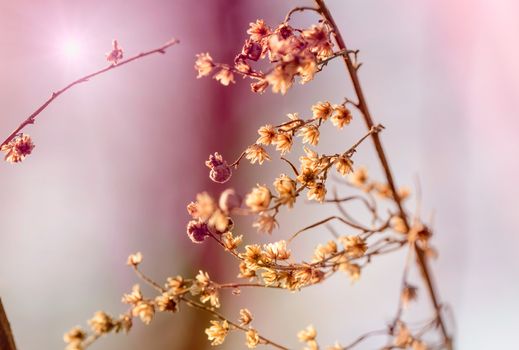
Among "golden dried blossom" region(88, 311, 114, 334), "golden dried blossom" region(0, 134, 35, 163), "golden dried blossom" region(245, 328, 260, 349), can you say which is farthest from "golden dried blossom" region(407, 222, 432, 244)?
"golden dried blossom" region(0, 134, 35, 163)

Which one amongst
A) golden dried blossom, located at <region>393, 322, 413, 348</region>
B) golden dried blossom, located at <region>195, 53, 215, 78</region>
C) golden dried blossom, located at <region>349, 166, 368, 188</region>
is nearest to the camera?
golden dried blossom, located at <region>393, 322, 413, 348</region>

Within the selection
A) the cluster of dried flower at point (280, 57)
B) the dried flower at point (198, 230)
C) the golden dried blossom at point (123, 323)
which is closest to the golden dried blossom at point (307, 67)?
the cluster of dried flower at point (280, 57)

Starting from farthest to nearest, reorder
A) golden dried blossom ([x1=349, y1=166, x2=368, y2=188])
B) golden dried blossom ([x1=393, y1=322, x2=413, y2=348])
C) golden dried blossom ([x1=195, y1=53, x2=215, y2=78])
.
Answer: golden dried blossom ([x1=349, y1=166, x2=368, y2=188]) < golden dried blossom ([x1=195, y1=53, x2=215, y2=78]) < golden dried blossom ([x1=393, y1=322, x2=413, y2=348])

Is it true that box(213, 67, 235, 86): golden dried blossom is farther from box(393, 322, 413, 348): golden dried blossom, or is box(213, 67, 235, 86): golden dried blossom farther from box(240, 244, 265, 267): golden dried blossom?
box(393, 322, 413, 348): golden dried blossom

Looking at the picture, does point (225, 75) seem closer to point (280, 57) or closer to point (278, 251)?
point (280, 57)

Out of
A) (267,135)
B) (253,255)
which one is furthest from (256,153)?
(253,255)

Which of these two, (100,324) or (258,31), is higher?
(258,31)

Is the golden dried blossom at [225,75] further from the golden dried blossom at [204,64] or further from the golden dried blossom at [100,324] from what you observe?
the golden dried blossom at [100,324]

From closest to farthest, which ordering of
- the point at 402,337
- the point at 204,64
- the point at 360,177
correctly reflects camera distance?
the point at 402,337
the point at 204,64
the point at 360,177
